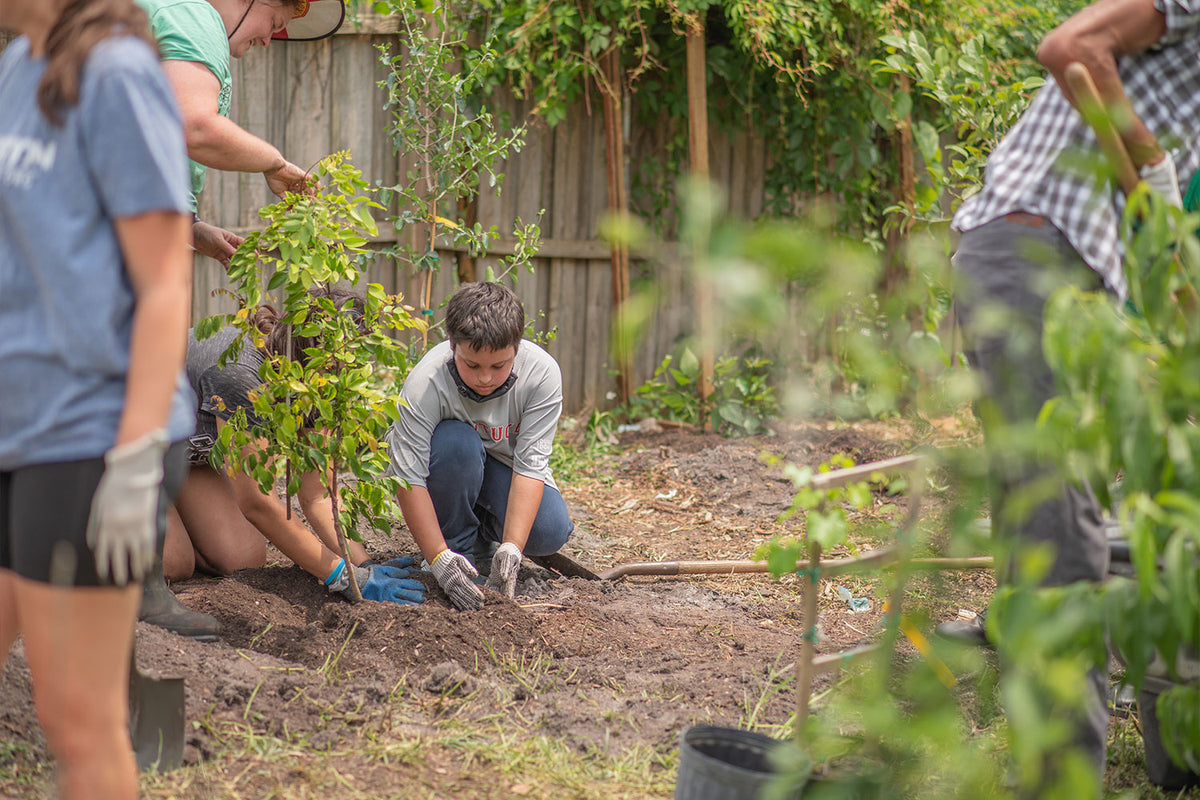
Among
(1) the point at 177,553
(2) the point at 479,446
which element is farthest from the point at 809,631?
(1) the point at 177,553

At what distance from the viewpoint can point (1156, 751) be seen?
7.00ft

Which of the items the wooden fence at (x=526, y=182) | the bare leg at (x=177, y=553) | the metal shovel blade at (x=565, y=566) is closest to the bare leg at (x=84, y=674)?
the bare leg at (x=177, y=553)

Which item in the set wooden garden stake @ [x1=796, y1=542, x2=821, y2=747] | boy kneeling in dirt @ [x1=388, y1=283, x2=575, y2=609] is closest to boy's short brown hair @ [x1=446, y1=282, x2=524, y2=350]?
boy kneeling in dirt @ [x1=388, y1=283, x2=575, y2=609]

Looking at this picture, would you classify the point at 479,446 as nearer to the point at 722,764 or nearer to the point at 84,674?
the point at 722,764

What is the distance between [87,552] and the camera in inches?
53.9

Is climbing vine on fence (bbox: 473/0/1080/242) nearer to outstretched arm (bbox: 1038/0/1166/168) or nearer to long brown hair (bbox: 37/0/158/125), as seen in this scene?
outstretched arm (bbox: 1038/0/1166/168)

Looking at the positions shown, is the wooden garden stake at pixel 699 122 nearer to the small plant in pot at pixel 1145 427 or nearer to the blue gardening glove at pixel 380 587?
the blue gardening glove at pixel 380 587

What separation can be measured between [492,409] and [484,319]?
0.44 meters

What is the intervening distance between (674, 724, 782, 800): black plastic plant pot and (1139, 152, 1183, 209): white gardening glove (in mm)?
1120

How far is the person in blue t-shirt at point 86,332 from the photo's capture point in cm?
134

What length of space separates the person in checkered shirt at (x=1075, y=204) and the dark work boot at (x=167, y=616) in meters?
1.90

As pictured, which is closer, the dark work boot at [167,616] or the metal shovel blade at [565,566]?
the dark work boot at [167,616]

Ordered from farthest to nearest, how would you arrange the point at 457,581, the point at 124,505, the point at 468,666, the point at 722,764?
the point at 457,581 < the point at 468,666 < the point at 722,764 < the point at 124,505

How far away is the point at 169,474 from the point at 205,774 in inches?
33.6
